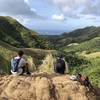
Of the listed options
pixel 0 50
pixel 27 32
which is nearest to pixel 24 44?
pixel 27 32

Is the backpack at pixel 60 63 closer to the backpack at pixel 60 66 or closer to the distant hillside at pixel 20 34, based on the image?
the backpack at pixel 60 66

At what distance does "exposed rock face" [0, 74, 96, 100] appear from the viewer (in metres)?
23.6

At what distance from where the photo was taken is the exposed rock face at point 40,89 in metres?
23.6

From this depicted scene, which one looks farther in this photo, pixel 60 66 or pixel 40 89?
pixel 60 66

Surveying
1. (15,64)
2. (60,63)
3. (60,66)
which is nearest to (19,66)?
(15,64)

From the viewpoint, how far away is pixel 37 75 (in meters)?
25.5

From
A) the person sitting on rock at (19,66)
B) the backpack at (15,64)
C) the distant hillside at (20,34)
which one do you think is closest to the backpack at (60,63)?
the person sitting on rock at (19,66)

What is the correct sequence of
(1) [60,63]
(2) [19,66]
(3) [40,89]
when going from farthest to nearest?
1. (1) [60,63]
2. (2) [19,66]
3. (3) [40,89]

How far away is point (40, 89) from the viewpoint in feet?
78.3

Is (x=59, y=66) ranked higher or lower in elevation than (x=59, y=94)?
higher

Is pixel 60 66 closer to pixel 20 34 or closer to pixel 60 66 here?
pixel 60 66

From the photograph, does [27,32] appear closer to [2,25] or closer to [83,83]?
[2,25]

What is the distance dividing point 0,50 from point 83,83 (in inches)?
3227

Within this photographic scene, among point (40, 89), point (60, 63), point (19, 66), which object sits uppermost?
point (60, 63)
